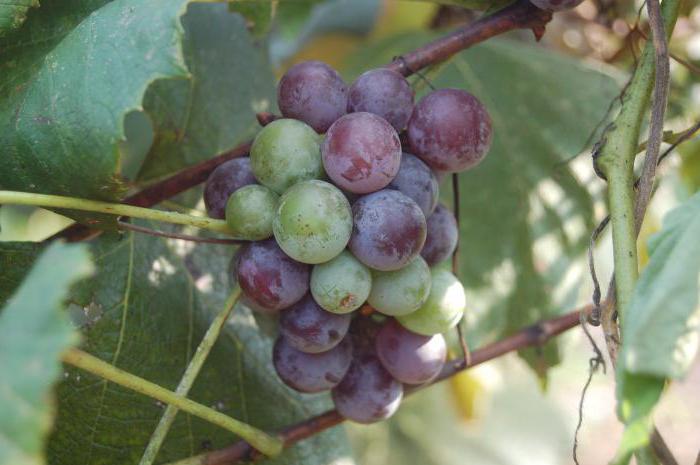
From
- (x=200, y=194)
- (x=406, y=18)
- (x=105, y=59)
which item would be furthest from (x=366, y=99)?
(x=406, y=18)

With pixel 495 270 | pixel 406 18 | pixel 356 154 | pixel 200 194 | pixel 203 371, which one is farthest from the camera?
pixel 406 18

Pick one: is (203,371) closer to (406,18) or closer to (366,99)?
(366,99)

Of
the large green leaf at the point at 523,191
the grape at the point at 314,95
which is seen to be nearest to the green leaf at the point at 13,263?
the grape at the point at 314,95

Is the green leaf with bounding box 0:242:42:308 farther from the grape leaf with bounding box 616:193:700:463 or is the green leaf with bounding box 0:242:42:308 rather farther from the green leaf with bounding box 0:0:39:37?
the grape leaf with bounding box 616:193:700:463

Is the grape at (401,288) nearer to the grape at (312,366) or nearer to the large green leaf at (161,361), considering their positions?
the grape at (312,366)

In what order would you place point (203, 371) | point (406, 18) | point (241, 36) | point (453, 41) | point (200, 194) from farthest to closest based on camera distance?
point (406, 18)
point (241, 36)
point (200, 194)
point (203, 371)
point (453, 41)

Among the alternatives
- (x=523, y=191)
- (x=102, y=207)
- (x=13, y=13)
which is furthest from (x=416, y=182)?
(x=523, y=191)

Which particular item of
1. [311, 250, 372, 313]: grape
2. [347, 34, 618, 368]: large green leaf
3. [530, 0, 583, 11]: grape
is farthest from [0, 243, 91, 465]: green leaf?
[347, 34, 618, 368]: large green leaf
